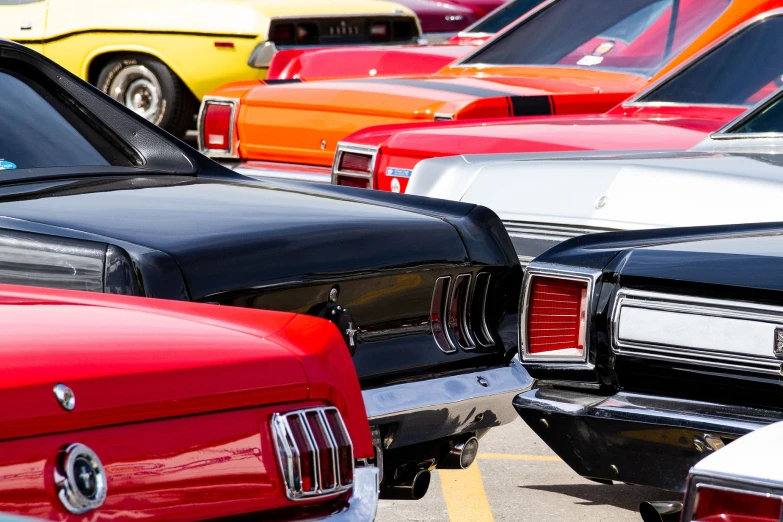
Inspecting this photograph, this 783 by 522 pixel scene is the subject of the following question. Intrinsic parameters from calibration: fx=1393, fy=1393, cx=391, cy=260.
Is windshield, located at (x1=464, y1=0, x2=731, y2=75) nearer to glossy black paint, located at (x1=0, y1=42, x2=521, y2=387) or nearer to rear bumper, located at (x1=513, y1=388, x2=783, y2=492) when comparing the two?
glossy black paint, located at (x1=0, y1=42, x2=521, y2=387)

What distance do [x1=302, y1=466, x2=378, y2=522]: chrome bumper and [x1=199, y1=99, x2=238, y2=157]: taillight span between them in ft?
17.3

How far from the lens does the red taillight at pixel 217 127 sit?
771cm

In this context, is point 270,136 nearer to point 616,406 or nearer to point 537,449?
point 537,449

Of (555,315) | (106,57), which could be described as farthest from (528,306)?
(106,57)

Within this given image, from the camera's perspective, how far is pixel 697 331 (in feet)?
10.5

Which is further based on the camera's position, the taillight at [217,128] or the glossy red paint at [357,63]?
the glossy red paint at [357,63]

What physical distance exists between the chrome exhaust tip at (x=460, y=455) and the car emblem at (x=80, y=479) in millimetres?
1866

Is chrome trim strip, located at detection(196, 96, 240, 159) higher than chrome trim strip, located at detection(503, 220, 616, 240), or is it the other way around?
chrome trim strip, located at detection(503, 220, 616, 240)

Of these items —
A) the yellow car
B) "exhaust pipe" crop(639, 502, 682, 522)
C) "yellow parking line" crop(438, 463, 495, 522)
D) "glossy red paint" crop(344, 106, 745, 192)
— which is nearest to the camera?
"exhaust pipe" crop(639, 502, 682, 522)

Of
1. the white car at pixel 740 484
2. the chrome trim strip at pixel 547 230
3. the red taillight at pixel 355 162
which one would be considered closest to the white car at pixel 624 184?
the chrome trim strip at pixel 547 230

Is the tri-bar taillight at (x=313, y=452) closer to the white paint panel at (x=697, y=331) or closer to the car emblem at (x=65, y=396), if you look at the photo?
the car emblem at (x=65, y=396)

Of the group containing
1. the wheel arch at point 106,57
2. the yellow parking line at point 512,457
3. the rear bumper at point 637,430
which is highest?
the rear bumper at point 637,430

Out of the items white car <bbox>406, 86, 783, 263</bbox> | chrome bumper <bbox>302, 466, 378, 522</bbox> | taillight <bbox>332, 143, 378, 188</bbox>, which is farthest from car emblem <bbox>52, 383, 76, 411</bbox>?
taillight <bbox>332, 143, 378, 188</bbox>

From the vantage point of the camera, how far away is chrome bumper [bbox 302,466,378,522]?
2.41 meters
